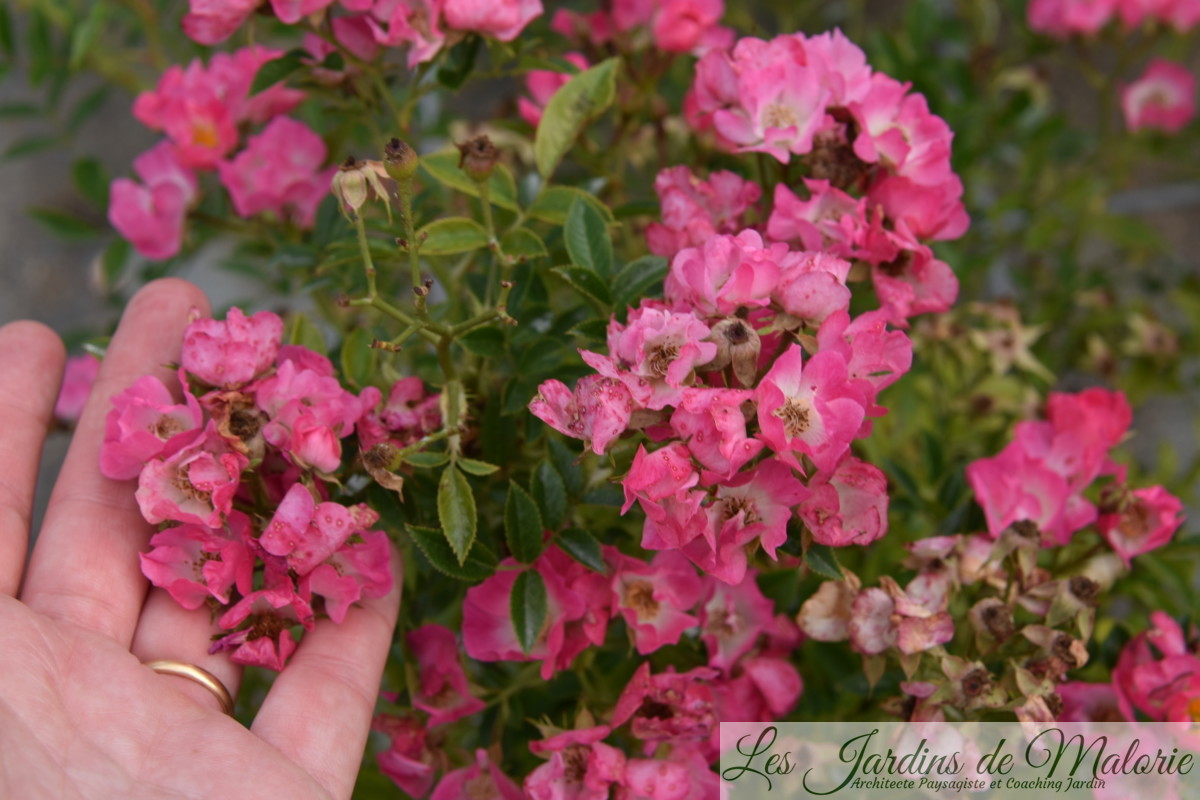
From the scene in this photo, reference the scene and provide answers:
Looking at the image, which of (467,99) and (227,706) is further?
(467,99)

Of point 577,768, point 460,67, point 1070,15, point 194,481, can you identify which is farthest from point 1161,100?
point 194,481

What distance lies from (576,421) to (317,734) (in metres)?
0.40

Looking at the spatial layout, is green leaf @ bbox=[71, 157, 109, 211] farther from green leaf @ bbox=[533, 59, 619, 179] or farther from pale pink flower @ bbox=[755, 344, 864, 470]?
pale pink flower @ bbox=[755, 344, 864, 470]

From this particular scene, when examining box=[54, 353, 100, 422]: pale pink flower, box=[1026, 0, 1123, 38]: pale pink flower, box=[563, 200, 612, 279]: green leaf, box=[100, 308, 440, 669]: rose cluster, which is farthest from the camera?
box=[1026, 0, 1123, 38]: pale pink flower

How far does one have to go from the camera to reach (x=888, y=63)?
4.44 ft

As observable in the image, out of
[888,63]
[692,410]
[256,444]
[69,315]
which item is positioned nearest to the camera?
[692,410]

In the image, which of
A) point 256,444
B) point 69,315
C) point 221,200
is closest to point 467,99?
point 69,315

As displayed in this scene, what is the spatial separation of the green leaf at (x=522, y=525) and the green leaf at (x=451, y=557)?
25mm

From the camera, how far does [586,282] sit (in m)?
0.85

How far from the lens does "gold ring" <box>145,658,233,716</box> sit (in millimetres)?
882

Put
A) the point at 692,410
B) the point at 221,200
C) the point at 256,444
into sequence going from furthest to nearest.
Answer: the point at 221,200 < the point at 256,444 < the point at 692,410

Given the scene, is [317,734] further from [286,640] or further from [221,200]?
[221,200]

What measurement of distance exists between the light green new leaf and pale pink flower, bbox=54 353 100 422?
1.89 feet

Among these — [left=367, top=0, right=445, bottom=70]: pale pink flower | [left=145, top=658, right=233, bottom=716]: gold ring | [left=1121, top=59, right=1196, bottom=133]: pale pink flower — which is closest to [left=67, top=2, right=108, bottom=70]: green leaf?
[left=367, top=0, right=445, bottom=70]: pale pink flower
